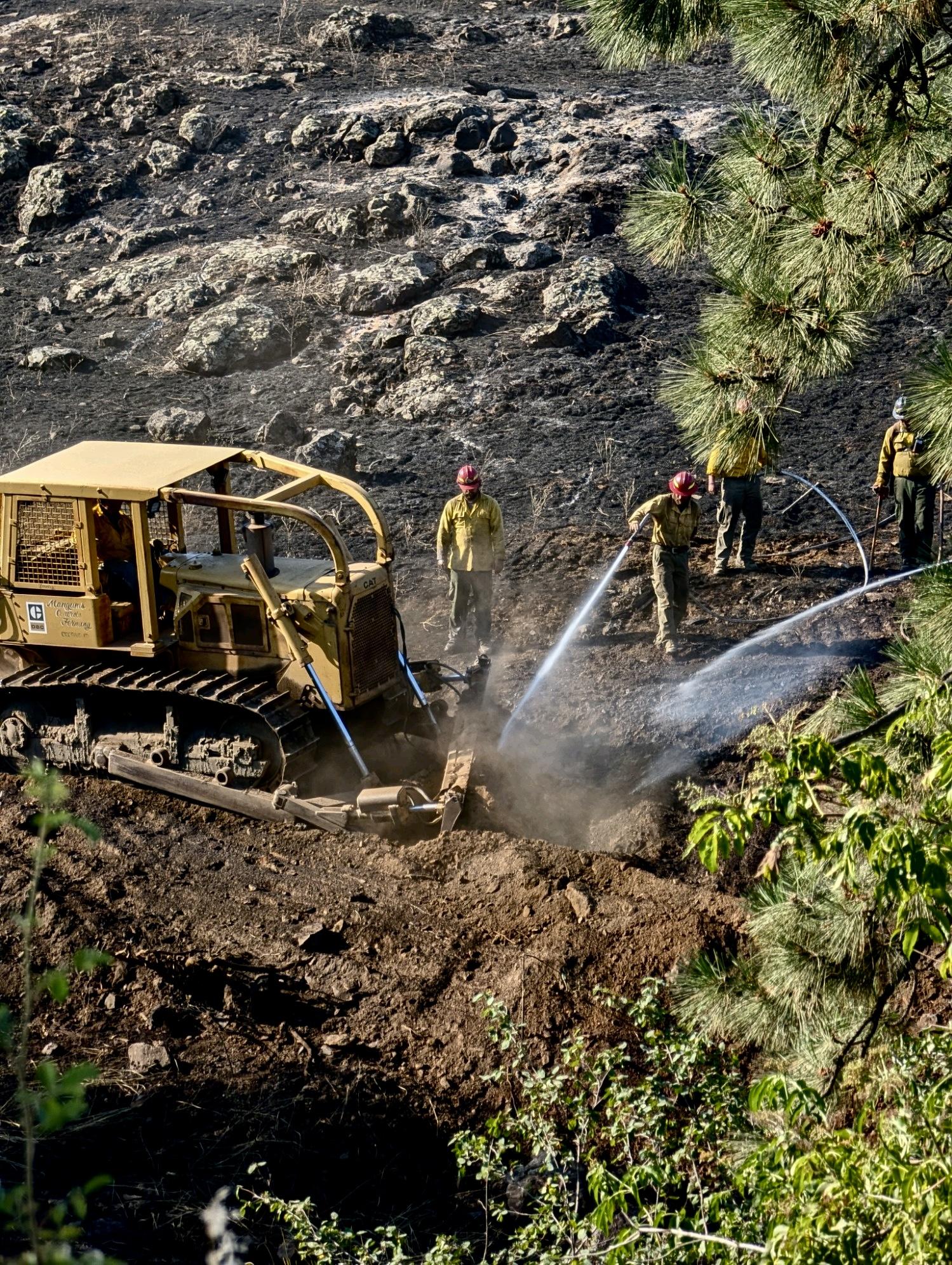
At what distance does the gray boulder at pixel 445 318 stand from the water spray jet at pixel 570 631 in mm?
5493

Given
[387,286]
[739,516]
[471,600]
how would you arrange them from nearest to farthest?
1. [471,600]
2. [739,516]
3. [387,286]

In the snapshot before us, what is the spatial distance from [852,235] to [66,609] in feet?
21.3

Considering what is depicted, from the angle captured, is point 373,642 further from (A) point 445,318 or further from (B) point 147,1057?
(A) point 445,318

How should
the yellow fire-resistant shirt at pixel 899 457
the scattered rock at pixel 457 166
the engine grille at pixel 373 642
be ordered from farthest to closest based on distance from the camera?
the scattered rock at pixel 457 166
the yellow fire-resistant shirt at pixel 899 457
the engine grille at pixel 373 642

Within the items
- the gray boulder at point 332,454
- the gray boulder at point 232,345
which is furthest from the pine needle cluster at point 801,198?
the gray boulder at point 232,345

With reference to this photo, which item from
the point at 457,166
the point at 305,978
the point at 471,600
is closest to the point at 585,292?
the point at 457,166

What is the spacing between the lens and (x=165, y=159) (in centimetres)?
2241

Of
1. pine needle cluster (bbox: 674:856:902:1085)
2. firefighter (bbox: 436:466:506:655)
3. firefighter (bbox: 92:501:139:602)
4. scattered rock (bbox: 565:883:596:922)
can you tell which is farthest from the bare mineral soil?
pine needle cluster (bbox: 674:856:902:1085)

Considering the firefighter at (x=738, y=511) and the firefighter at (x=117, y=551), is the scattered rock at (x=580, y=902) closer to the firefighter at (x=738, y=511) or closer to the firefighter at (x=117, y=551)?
the firefighter at (x=117, y=551)

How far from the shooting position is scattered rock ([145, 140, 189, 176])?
73.2ft

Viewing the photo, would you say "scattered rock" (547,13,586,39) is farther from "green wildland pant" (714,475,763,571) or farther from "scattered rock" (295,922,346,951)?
"scattered rock" (295,922,346,951)

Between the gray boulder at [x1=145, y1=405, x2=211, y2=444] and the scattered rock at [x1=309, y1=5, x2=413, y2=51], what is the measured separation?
38.7 ft

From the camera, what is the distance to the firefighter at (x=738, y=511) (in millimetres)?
13117

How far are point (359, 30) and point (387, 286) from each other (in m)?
8.90
